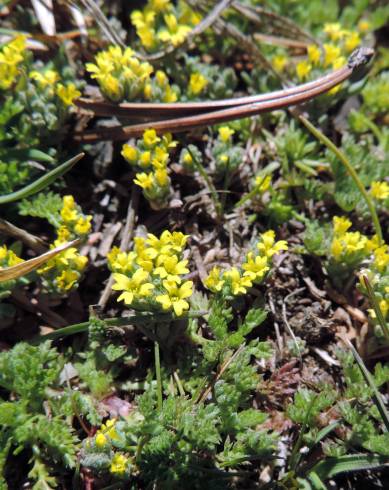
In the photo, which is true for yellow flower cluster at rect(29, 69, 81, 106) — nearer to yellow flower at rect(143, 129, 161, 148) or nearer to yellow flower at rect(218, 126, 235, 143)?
yellow flower at rect(143, 129, 161, 148)

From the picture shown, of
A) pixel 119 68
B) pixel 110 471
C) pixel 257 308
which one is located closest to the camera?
pixel 110 471

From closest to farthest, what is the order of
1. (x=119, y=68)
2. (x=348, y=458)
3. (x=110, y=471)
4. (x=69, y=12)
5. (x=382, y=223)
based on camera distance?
(x=110, y=471), (x=348, y=458), (x=119, y=68), (x=382, y=223), (x=69, y=12)

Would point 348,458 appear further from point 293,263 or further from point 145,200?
point 145,200

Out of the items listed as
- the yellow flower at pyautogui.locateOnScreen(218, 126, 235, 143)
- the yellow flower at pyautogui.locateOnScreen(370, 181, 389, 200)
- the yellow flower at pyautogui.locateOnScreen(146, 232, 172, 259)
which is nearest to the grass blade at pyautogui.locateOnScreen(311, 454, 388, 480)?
the yellow flower at pyautogui.locateOnScreen(146, 232, 172, 259)

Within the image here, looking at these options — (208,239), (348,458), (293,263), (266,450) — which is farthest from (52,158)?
(348,458)

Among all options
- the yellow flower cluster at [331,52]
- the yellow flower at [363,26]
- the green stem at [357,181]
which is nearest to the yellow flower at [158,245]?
the green stem at [357,181]

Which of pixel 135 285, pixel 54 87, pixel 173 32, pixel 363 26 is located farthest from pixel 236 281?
pixel 363 26
